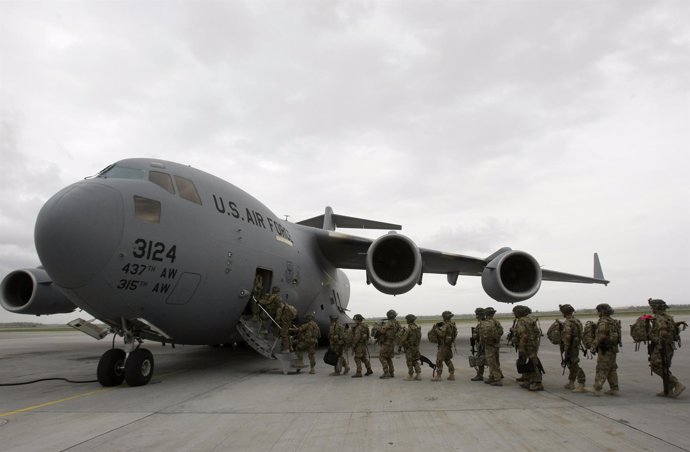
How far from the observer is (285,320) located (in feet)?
30.4

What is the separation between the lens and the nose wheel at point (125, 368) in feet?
23.6

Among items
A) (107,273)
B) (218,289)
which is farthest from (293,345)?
(107,273)

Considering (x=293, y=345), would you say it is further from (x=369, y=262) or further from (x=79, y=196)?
(x=79, y=196)

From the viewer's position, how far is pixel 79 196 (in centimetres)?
630

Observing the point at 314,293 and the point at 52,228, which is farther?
the point at 314,293

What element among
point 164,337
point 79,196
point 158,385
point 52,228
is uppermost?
point 79,196

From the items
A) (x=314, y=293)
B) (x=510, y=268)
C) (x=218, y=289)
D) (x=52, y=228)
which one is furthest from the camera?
(x=510, y=268)

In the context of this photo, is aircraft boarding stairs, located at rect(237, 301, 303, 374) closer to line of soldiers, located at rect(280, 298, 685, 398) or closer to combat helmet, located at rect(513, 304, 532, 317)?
line of soldiers, located at rect(280, 298, 685, 398)

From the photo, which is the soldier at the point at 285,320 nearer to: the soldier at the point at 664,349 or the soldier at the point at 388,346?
the soldier at the point at 388,346

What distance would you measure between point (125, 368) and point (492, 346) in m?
6.13

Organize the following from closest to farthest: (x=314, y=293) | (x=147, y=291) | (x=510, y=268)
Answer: (x=147, y=291) < (x=314, y=293) < (x=510, y=268)

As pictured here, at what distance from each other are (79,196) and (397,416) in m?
5.28

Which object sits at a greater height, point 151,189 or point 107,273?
point 151,189

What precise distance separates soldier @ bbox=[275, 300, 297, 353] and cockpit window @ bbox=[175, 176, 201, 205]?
2.85m
